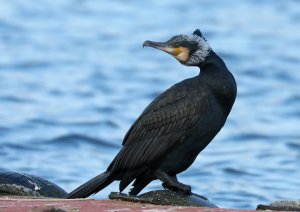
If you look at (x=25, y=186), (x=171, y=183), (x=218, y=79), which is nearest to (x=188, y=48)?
(x=218, y=79)

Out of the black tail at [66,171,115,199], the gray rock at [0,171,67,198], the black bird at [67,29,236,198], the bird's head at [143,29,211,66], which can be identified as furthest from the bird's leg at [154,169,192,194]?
the gray rock at [0,171,67,198]

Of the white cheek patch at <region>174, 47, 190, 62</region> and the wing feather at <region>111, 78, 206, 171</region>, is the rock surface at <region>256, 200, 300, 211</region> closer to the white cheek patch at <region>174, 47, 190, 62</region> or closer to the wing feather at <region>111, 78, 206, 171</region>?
the wing feather at <region>111, 78, 206, 171</region>

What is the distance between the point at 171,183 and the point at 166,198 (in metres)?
0.29

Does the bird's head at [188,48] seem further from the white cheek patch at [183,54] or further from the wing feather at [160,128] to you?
the wing feather at [160,128]

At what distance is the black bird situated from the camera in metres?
10.6

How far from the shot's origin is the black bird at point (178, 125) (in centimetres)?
1063

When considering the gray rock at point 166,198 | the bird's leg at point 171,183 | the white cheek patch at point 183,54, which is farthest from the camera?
the white cheek patch at point 183,54

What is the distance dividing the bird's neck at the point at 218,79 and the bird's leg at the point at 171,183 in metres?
0.70

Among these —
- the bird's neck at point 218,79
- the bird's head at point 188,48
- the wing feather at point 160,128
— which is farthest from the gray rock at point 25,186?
the bird's neck at point 218,79

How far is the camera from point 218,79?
10.6 m

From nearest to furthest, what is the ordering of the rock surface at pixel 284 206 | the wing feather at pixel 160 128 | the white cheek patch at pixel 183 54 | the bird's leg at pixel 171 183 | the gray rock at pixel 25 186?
the rock surface at pixel 284 206
the bird's leg at pixel 171 183
the wing feather at pixel 160 128
the white cheek patch at pixel 183 54
the gray rock at pixel 25 186

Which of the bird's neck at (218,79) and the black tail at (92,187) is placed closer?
the bird's neck at (218,79)

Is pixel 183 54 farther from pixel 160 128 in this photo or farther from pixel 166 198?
pixel 166 198

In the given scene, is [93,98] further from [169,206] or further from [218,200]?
[169,206]
